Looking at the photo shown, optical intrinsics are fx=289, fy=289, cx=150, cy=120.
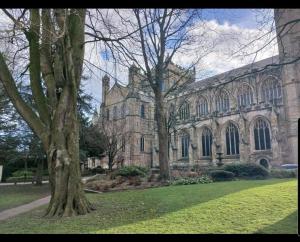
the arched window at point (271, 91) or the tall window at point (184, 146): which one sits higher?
the arched window at point (271, 91)

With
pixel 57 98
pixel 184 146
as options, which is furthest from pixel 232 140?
pixel 57 98

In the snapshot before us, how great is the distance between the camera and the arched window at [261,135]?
30847 mm

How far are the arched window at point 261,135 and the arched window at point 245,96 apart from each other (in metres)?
4.15

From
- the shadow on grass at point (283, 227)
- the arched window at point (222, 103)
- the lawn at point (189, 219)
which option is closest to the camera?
the shadow on grass at point (283, 227)

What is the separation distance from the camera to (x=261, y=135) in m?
31.5

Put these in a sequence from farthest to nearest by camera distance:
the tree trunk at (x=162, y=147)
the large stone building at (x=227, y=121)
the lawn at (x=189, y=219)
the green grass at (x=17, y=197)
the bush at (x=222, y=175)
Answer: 1. the large stone building at (x=227, y=121)
2. the bush at (x=222, y=175)
3. the tree trunk at (x=162, y=147)
4. the green grass at (x=17, y=197)
5. the lawn at (x=189, y=219)

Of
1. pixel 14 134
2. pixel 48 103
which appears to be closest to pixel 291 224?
pixel 48 103

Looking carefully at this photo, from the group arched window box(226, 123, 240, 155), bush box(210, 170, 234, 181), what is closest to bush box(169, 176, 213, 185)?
bush box(210, 170, 234, 181)

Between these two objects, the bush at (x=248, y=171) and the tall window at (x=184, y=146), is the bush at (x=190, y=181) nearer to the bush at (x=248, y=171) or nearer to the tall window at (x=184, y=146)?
the bush at (x=248, y=171)

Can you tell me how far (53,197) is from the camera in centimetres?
753

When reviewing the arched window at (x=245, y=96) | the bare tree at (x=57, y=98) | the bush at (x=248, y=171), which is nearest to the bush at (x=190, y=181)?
the bush at (x=248, y=171)

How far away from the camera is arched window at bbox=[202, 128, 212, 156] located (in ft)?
122

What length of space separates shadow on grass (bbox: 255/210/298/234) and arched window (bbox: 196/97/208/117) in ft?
115
